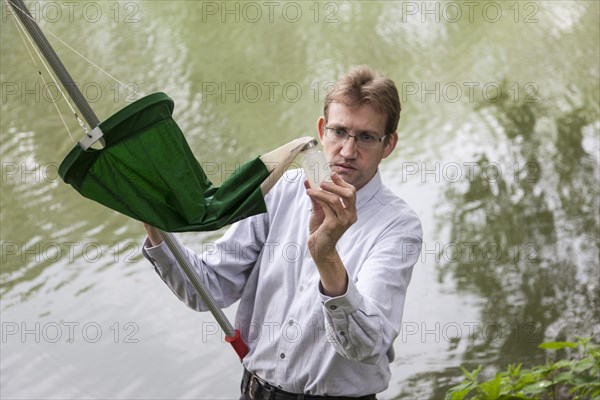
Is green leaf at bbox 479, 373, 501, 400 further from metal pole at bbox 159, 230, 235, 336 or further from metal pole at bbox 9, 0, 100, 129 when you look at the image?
metal pole at bbox 9, 0, 100, 129

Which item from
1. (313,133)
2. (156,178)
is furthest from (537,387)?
(313,133)

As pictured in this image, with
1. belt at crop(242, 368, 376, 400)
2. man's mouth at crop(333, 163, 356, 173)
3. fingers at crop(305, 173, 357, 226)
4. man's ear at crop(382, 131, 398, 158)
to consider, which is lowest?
belt at crop(242, 368, 376, 400)

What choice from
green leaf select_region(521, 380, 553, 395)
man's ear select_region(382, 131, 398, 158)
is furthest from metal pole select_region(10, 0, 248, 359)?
green leaf select_region(521, 380, 553, 395)

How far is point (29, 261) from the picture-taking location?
5215 mm

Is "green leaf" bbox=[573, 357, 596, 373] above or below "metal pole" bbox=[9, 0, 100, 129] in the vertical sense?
below

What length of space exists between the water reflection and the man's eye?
2409 millimetres

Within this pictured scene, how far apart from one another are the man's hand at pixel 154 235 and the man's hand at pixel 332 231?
1.41 feet

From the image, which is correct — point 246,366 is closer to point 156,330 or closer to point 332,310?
point 332,310

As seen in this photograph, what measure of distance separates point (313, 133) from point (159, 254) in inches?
184

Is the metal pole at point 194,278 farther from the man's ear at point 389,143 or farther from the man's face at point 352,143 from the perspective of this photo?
the man's ear at point 389,143

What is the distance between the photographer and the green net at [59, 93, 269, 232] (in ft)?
7.11

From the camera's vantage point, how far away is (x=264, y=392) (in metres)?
2.54

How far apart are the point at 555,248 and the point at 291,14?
173 inches

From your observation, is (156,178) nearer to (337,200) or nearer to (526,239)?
(337,200)
